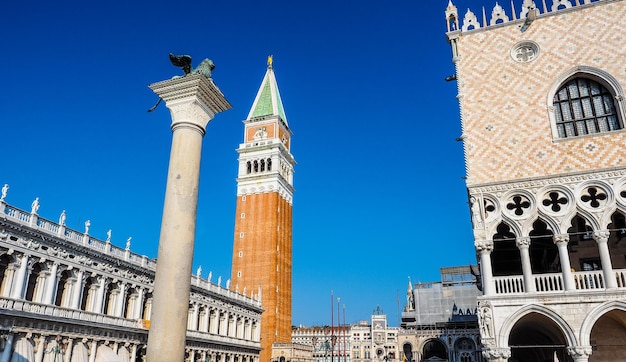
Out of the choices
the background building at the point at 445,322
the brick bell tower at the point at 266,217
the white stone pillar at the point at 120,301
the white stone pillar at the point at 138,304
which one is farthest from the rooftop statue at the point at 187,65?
the background building at the point at 445,322

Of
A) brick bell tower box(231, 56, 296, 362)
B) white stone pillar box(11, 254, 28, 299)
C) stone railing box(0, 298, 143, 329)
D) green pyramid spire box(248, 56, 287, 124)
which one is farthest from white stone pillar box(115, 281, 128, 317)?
green pyramid spire box(248, 56, 287, 124)

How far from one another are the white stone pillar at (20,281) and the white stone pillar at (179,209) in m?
18.7

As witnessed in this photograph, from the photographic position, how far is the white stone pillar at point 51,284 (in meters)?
25.3

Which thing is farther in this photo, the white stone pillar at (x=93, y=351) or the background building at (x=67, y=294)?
the white stone pillar at (x=93, y=351)

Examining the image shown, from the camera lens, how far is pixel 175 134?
31.5ft

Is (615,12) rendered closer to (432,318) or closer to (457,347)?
(457,347)

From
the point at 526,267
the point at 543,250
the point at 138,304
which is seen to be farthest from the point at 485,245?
the point at 138,304

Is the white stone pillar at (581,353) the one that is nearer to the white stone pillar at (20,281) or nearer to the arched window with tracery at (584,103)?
the arched window with tracery at (584,103)

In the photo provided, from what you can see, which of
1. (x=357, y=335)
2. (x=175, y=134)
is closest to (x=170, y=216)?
(x=175, y=134)

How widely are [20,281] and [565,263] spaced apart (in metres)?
23.8

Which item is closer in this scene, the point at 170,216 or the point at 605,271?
the point at 170,216

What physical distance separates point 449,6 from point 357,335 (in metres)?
106

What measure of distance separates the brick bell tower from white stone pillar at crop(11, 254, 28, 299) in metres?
34.8

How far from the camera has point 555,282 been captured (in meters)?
19.0
